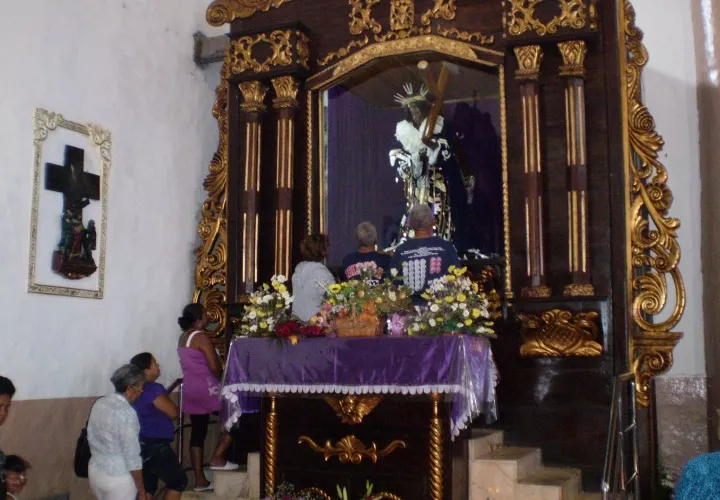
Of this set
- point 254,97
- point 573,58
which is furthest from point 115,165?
point 573,58

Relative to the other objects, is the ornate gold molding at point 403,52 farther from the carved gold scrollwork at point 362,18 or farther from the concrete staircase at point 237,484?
the concrete staircase at point 237,484

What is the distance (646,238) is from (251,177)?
374 centimetres

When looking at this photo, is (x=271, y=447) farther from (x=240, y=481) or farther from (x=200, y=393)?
(x=200, y=393)

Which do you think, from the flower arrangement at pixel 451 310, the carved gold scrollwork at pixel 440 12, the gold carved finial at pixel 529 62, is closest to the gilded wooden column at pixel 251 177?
the carved gold scrollwork at pixel 440 12

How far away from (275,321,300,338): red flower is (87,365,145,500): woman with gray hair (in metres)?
1.33

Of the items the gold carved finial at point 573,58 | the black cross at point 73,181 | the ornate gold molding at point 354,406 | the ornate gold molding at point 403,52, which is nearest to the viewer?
the ornate gold molding at point 354,406

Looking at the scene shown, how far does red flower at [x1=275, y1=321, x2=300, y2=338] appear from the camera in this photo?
700cm

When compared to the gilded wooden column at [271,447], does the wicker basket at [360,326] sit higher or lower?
higher

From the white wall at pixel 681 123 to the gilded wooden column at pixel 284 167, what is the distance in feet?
11.0

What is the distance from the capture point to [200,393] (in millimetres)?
7758

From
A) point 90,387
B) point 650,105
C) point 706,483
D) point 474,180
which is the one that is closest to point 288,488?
point 90,387

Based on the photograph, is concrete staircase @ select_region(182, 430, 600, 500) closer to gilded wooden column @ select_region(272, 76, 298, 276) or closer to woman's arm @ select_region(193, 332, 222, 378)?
woman's arm @ select_region(193, 332, 222, 378)

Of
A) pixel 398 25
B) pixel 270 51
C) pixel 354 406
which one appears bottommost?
pixel 354 406

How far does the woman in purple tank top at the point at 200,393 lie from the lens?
25.4ft
